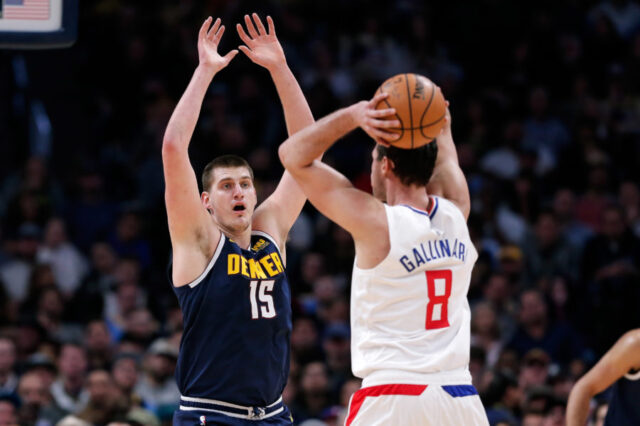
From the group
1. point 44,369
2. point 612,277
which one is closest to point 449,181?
point 44,369

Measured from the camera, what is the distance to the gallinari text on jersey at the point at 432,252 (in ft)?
15.9

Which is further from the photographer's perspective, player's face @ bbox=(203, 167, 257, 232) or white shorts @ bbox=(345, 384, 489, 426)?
player's face @ bbox=(203, 167, 257, 232)

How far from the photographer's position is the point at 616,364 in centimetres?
655

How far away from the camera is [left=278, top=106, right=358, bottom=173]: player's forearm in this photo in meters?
4.77

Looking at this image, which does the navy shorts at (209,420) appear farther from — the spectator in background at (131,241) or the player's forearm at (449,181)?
the spectator in background at (131,241)

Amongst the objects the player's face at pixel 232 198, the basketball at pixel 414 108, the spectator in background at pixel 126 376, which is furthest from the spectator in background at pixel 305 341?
the basketball at pixel 414 108

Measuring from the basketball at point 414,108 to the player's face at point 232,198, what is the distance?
56.9 inches

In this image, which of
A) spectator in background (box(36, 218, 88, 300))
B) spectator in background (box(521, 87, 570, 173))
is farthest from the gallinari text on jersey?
spectator in background (box(521, 87, 570, 173))

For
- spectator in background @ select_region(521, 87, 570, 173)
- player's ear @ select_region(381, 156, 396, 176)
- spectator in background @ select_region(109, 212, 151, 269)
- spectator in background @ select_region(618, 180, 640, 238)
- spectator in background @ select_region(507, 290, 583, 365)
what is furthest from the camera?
spectator in background @ select_region(521, 87, 570, 173)

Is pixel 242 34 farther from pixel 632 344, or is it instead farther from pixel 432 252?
pixel 632 344

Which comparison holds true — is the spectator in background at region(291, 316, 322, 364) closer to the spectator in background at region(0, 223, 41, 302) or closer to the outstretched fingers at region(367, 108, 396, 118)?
the spectator in background at region(0, 223, 41, 302)

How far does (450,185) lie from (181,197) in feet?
4.81

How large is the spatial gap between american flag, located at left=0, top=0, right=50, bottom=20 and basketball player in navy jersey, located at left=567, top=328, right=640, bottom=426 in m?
4.07

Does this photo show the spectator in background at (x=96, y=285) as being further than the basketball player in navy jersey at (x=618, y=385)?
Yes
